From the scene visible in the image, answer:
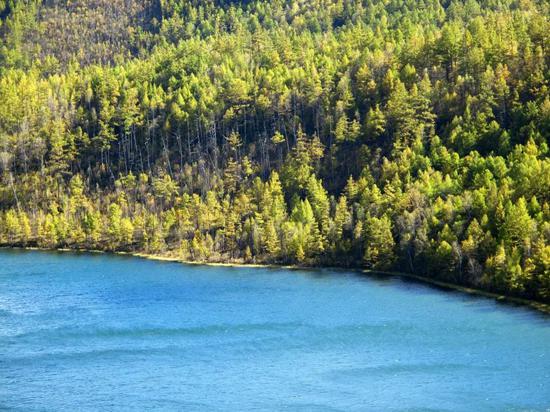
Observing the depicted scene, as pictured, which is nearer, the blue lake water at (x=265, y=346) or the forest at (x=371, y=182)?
the blue lake water at (x=265, y=346)

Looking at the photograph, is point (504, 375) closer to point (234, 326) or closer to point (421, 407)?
point (421, 407)

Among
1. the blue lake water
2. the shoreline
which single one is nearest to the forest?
the shoreline

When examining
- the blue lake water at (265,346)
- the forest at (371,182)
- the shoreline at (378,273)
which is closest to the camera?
the blue lake water at (265,346)

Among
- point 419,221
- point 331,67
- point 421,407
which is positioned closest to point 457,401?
point 421,407

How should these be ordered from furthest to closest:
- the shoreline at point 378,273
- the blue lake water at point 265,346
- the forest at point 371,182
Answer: the forest at point 371,182
the shoreline at point 378,273
the blue lake water at point 265,346

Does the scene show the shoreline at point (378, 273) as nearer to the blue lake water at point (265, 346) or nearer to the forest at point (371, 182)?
the forest at point (371, 182)

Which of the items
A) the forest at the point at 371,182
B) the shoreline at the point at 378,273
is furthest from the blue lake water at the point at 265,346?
the forest at the point at 371,182

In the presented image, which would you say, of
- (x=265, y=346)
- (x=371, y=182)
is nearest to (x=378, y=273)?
(x=371, y=182)

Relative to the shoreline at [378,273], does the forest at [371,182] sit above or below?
above

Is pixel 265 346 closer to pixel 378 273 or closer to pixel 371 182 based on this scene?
pixel 378 273
